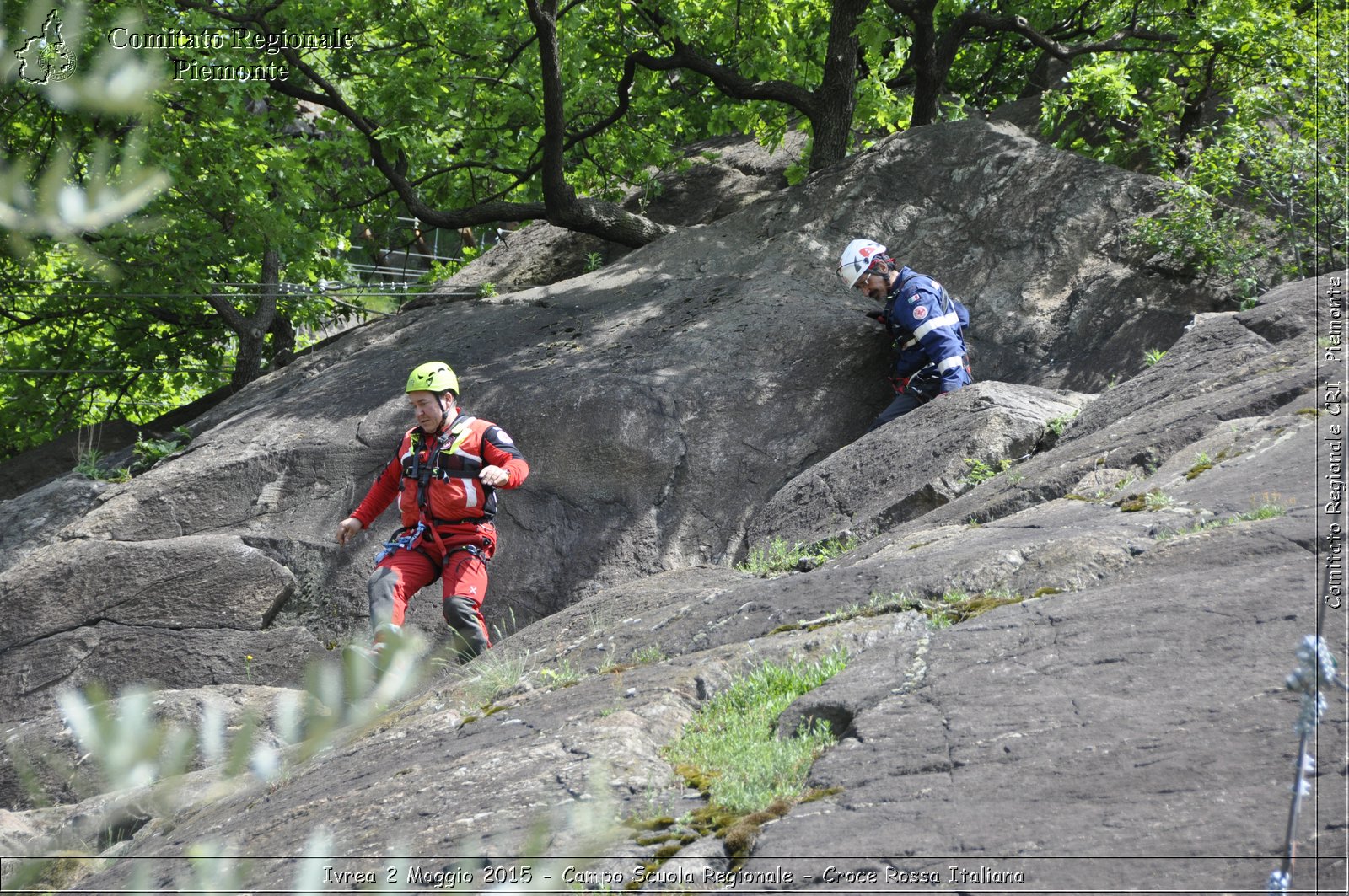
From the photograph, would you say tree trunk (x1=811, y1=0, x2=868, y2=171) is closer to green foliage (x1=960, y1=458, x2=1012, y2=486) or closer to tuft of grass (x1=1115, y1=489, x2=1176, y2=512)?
green foliage (x1=960, y1=458, x2=1012, y2=486)

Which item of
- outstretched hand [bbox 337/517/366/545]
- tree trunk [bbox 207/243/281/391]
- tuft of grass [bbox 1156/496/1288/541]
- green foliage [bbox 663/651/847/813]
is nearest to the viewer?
green foliage [bbox 663/651/847/813]

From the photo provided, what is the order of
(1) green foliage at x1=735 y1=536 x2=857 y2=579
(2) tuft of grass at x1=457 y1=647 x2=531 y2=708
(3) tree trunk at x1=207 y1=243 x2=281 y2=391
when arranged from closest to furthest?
1. (2) tuft of grass at x1=457 y1=647 x2=531 y2=708
2. (1) green foliage at x1=735 y1=536 x2=857 y2=579
3. (3) tree trunk at x1=207 y1=243 x2=281 y2=391

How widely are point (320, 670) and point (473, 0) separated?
15613 millimetres

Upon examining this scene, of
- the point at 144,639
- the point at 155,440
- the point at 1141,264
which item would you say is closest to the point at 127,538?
the point at 144,639

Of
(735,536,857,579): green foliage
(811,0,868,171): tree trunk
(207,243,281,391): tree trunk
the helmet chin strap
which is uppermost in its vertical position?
(811,0,868,171): tree trunk

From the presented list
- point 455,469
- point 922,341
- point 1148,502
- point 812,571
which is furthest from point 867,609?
point 922,341

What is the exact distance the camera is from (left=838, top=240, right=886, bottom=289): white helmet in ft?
35.7

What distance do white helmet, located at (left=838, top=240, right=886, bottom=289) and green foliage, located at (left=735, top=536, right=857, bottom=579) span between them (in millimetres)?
3133

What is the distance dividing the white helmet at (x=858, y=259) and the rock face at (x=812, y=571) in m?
0.46

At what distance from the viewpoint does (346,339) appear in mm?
13508

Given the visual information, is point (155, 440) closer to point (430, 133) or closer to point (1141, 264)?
point (430, 133)

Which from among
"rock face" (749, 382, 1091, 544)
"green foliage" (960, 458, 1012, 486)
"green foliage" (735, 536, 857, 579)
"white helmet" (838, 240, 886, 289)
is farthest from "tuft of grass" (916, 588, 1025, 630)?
"white helmet" (838, 240, 886, 289)

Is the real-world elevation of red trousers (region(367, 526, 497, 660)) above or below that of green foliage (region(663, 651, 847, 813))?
above

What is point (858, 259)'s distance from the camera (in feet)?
35.7
